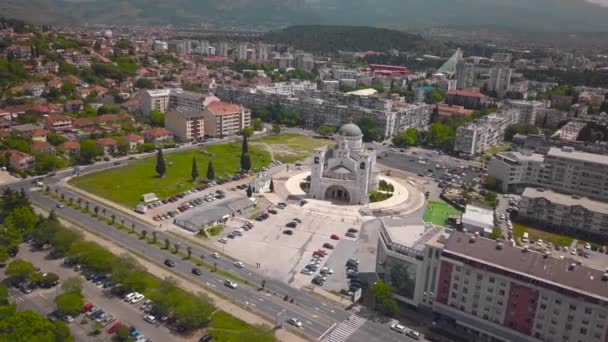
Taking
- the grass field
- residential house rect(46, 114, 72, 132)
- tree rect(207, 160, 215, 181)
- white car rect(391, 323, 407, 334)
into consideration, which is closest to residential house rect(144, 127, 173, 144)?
residential house rect(46, 114, 72, 132)

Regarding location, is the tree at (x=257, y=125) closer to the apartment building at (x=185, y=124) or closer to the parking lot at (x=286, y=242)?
the apartment building at (x=185, y=124)

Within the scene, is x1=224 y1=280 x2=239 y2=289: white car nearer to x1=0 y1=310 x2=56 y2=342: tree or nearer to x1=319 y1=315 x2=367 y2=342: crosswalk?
x1=319 y1=315 x2=367 y2=342: crosswalk

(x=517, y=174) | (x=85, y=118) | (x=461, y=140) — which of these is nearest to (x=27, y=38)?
(x=85, y=118)

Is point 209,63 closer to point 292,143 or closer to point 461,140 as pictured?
point 292,143

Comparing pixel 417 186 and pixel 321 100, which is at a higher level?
pixel 321 100

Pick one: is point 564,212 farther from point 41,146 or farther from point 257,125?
point 41,146

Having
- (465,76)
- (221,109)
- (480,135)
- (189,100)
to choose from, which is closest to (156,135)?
(221,109)

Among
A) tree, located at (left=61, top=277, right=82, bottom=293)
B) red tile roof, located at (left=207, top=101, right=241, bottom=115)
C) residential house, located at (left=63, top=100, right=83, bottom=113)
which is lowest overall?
tree, located at (left=61, top=277, right=82, bottom=293)
